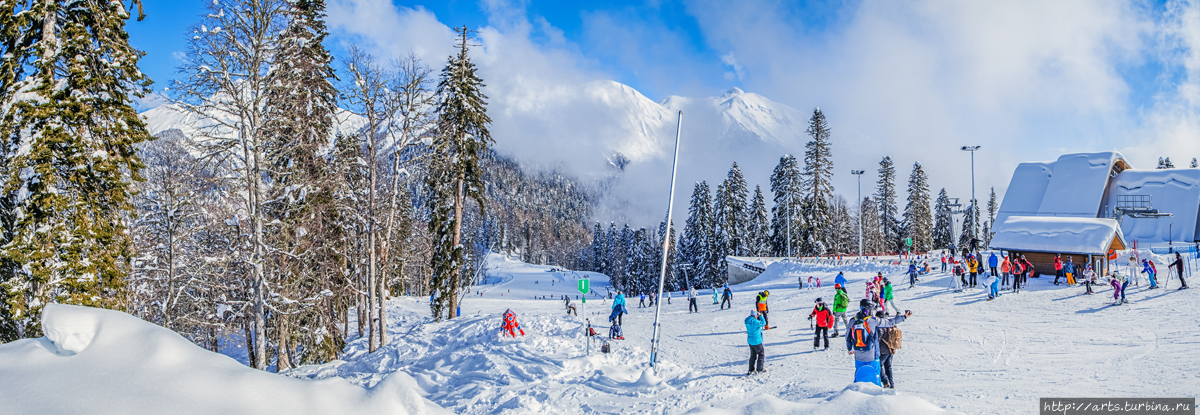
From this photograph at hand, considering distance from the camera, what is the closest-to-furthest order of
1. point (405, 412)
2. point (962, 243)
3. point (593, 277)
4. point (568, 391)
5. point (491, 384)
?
point (405, 412) → point (568, 391) → point (491, 384) → point (962, 243) → point (593, 277)

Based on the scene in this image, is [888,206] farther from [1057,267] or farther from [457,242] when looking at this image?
[457,242]

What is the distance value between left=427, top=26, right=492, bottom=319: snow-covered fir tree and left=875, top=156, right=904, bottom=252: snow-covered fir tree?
5447 centimetres

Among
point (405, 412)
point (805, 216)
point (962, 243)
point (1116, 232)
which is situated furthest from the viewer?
point (962, 243)

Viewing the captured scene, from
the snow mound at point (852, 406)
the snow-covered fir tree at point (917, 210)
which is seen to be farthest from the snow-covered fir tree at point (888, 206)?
the snow mound at point (852, 406)

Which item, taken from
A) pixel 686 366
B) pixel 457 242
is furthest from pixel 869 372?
pixel 457 242

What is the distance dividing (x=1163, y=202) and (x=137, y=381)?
2474 inches

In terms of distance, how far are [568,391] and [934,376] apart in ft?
24.8

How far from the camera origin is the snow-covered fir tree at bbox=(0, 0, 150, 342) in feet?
38.0

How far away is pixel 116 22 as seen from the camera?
41.8 ft

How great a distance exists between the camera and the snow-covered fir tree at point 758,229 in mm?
60969

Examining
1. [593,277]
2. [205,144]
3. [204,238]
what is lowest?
[593,277]

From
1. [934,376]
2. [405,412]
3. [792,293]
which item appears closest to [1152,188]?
[792,293]

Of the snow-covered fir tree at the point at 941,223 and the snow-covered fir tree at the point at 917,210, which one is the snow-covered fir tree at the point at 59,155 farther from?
the snow-covered fir tree at the point at 941,223

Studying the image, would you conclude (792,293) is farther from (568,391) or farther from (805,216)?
(805,216)
